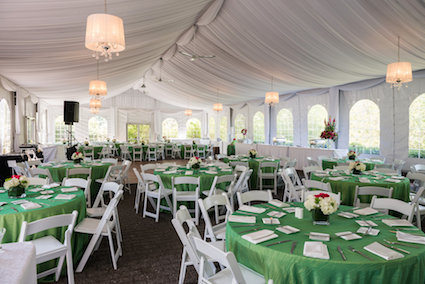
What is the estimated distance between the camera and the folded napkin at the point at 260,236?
6.54ft

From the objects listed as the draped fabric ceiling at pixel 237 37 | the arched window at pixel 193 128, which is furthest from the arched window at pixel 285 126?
the arched window at pixel 193 128

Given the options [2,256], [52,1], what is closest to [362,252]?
[2,256]

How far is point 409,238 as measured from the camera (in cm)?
202

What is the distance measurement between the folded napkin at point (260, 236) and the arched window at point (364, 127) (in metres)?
8.77

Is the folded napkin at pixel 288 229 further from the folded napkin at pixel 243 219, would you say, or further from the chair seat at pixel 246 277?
the chair seat at pixel 246 277

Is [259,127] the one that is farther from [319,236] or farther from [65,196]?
[319,236]

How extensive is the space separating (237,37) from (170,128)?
13913 millimetres

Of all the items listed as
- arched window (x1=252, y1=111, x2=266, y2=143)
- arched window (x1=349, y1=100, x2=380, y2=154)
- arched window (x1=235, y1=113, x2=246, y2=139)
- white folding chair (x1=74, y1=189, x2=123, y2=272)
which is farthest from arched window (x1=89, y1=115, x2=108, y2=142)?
white folding chair (x1=74, y1=189, x2=123, y2=272)

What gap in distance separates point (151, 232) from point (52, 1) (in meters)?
3.29

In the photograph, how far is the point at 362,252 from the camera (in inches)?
71.5

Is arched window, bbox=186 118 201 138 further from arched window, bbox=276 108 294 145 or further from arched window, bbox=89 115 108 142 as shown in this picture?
arched window, bbox=276 108 294 145

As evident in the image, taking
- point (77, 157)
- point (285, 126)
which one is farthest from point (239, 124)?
point (77, 157)

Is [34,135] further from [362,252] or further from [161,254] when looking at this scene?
[362,252]

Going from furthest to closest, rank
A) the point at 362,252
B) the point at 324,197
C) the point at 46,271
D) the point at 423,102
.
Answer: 1. the point at 423,102
2. the point at 46,271
3. the point at 324,197
4. the point at 362,252
